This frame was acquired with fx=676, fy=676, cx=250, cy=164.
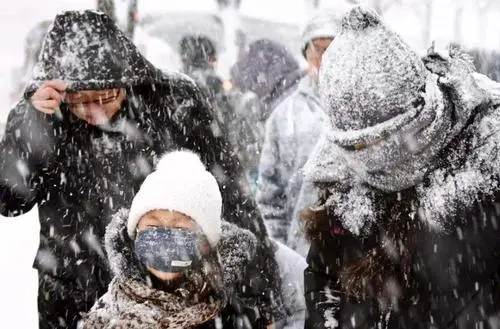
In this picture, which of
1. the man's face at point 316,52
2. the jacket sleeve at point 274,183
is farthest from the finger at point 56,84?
the jacket sleeve at point 274,183

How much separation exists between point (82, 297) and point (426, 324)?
4.58 ft

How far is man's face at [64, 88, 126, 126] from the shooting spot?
261 centimetres

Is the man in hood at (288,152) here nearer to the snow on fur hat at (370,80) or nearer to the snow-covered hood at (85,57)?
the snow-covered hood at (85,57)

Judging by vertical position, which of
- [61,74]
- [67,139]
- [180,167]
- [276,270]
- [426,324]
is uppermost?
[61,74]

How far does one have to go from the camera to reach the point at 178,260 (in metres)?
2.26

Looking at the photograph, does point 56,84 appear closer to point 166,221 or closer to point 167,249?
point 166,221

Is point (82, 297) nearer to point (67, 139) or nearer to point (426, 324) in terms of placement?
point (67, 139)

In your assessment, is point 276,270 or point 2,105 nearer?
point 276,270

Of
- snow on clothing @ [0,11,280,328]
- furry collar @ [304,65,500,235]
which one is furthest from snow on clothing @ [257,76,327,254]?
furry collar @ [304,65,500,235]

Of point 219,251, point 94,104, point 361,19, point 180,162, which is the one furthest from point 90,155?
point 361,19

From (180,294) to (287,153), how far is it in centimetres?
183

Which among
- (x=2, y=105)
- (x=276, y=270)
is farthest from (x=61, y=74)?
(x=2, y=105)

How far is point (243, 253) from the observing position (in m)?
2.52

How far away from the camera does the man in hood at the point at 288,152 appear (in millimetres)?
3900
